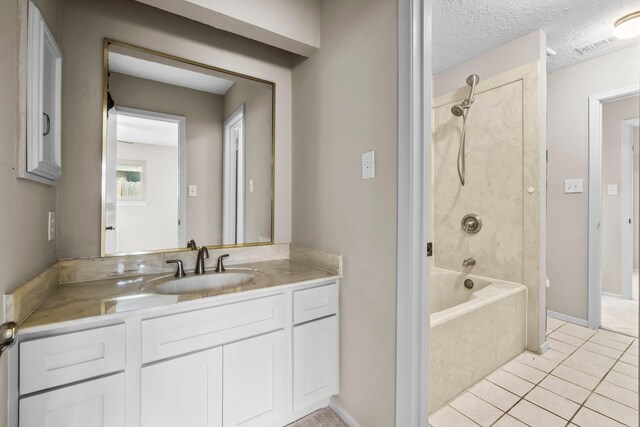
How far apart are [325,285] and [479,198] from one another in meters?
1.77

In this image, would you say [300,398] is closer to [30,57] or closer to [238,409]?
[238,409]

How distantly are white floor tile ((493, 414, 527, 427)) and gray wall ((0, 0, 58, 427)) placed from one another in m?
2.01

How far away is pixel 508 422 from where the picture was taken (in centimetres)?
149

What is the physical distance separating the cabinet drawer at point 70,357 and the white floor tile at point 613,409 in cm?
234

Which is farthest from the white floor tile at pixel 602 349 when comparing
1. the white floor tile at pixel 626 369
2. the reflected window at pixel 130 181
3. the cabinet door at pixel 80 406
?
the reflected window at pixel 130 181

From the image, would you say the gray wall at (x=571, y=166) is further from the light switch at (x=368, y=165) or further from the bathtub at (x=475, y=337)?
the light switch at (x=368, y=165)

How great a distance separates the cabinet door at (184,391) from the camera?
1047mm

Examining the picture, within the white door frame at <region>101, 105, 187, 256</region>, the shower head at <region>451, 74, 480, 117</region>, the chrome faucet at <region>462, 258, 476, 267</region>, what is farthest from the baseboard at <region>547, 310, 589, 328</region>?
the white door frame at <region>101, 105, 187, 256</region>

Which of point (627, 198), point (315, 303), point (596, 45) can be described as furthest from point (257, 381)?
point (627, 198)

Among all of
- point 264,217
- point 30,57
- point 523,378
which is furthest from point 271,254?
point 523,378

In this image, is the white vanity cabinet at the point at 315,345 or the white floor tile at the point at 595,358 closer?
the white vanity cabinet at the point at 315,345

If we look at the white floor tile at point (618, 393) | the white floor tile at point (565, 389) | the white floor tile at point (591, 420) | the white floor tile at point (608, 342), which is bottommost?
the white floor tile at point (591, 420)

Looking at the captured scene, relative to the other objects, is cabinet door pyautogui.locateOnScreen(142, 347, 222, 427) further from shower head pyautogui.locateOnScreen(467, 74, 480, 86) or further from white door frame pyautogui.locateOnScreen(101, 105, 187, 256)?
shower head pyautogui.locateOnScreen(467, 74, 480, 86)

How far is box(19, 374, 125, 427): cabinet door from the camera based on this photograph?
87 cm
